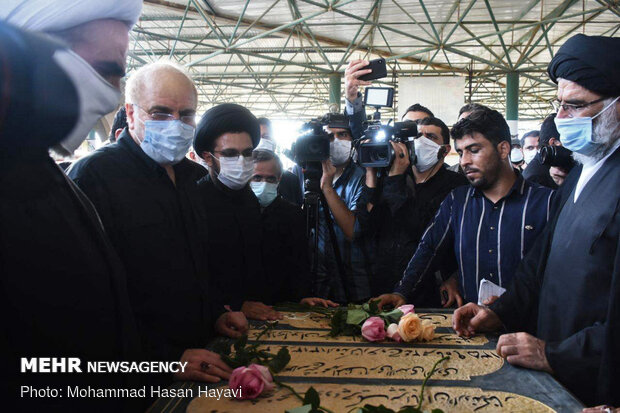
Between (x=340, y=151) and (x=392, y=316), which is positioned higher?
(x=340, y=151)

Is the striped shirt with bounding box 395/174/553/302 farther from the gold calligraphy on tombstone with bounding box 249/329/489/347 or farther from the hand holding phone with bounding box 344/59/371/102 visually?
the hand holding phone with bounding box 344/59/371/102

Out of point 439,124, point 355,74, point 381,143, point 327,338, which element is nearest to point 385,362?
point 327,338

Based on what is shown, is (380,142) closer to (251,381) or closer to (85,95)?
(251,381)

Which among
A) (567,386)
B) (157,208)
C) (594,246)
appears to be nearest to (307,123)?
(157,208)

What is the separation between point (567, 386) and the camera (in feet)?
4.46

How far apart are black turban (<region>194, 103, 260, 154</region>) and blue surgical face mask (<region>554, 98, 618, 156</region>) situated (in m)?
1.34

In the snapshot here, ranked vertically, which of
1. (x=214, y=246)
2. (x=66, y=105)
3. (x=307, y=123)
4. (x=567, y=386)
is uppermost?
(x=307, y=123)

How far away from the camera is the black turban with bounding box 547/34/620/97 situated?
1.65m

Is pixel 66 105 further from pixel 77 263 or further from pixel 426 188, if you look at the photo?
pixel 426 188

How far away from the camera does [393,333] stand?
156 cm

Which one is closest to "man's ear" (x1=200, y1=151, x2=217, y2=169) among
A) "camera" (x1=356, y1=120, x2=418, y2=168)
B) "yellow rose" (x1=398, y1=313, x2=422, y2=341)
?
"camera" (x1=356, y1=120, x2=418, y2=168)

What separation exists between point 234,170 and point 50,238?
1.32 metres

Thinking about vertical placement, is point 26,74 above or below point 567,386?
above

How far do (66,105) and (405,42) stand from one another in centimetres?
1155
